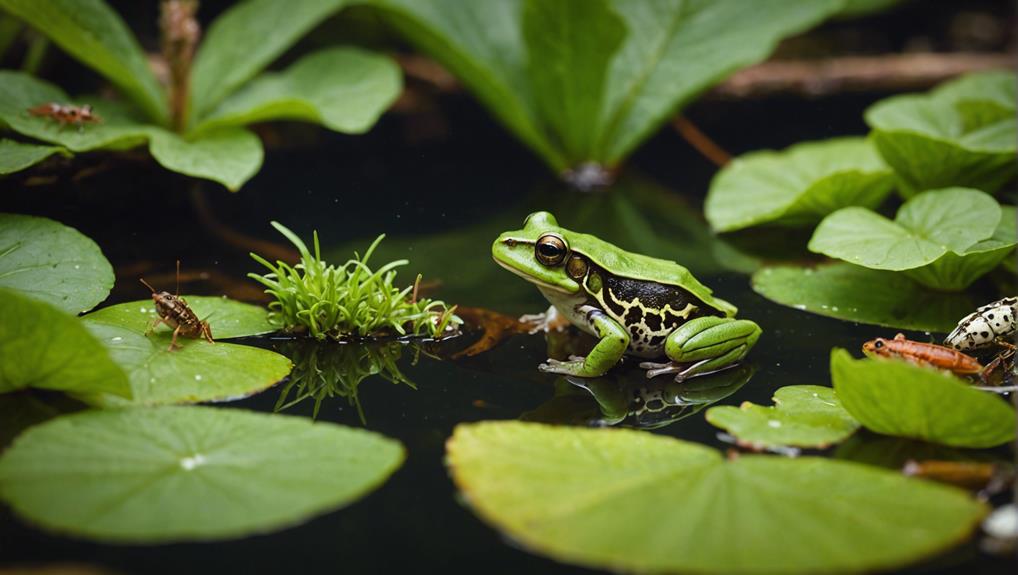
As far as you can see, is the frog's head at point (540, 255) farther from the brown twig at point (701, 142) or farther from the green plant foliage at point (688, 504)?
the brown twig at point (701, 142)

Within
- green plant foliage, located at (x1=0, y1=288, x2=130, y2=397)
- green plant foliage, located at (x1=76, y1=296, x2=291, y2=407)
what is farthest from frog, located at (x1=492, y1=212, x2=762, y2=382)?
green plant foliage, located at (x1=0, y1=288, x2=130, y2=397)

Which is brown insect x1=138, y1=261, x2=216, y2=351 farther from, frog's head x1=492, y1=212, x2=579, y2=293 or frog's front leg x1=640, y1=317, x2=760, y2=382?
frog's front leg x1=640, y1=317, x2=760, y2=382

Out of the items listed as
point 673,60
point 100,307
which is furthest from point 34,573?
point 673,60

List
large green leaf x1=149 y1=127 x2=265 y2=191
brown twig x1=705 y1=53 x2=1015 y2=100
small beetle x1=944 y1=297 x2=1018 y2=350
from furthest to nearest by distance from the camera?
brown twig x1=705 y1=53 x2=1015 y2=100 → large green leaf x1=149 y1=127 x2=265 y2=191 → small beetle x1=944 y1=297 x2=1018 y2=350

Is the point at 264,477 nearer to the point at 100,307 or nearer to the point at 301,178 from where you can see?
the point at 100,307

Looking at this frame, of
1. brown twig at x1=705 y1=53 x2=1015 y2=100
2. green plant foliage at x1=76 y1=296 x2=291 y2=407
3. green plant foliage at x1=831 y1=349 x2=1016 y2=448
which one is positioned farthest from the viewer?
brown twig at x1=705 y1=53 x2=1015 y2=100

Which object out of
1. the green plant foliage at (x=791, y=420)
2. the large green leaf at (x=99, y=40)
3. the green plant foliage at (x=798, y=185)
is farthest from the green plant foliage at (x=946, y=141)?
the large green leaf at (x=99, y=40)
